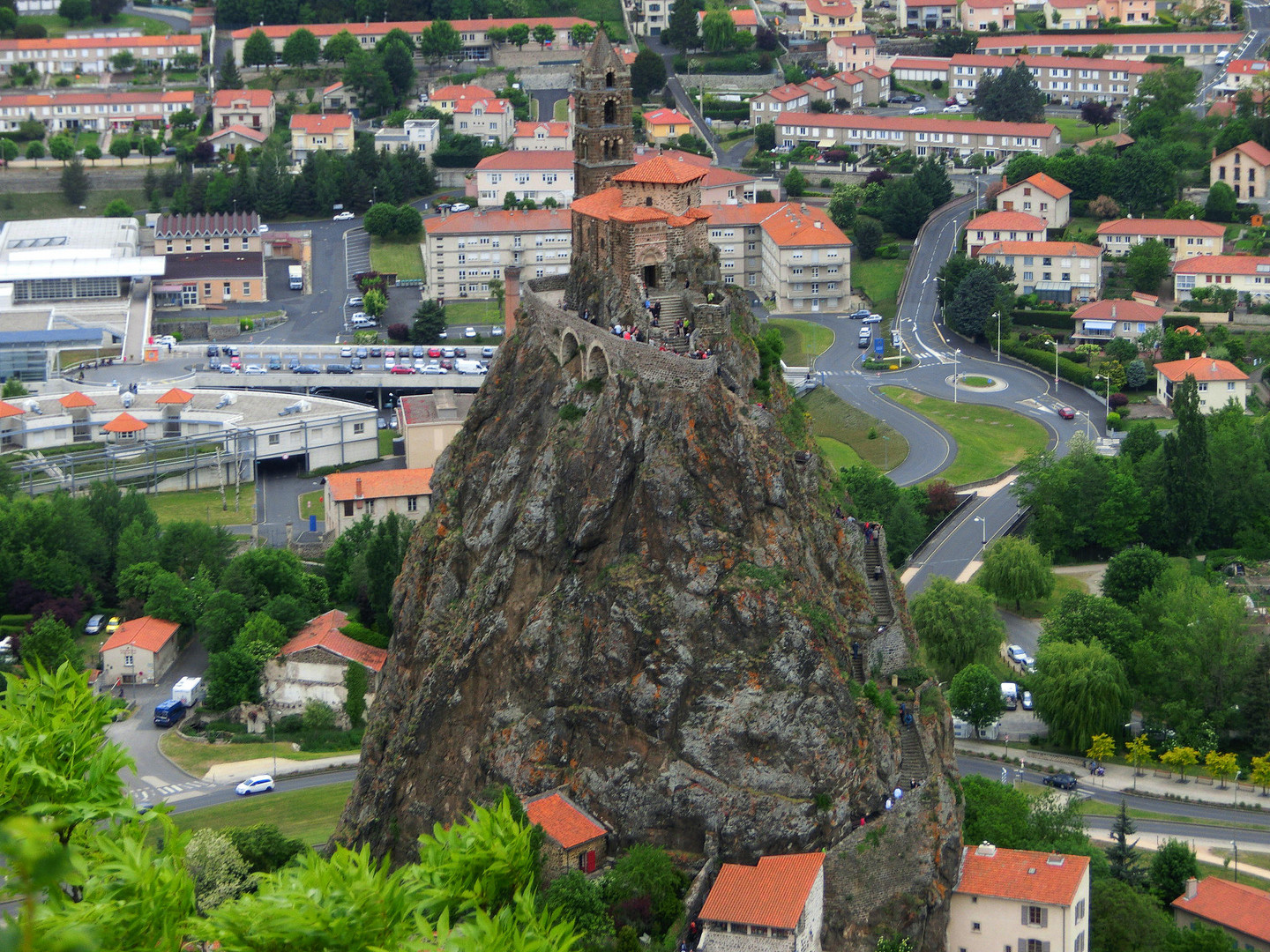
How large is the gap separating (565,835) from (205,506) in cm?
6620

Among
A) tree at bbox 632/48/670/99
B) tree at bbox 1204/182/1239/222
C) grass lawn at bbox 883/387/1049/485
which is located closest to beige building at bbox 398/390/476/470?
grass lawn at bbox 883/387/1049/485

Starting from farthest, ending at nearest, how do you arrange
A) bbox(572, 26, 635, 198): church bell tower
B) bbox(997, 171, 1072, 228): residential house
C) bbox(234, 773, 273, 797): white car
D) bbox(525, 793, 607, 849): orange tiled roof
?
bbox(997, 171, 1072, 228): residential house → bbox(234, 773, 273, 797): white car → bbox(572, 26, 635, 198): church bell tower → bbox(525, 793, 607, 849): orange tiled roof

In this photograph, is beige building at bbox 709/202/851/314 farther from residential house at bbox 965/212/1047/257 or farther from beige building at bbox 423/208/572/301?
beige building at bbox 423/208/572/301

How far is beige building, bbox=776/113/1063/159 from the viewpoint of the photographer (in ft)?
605

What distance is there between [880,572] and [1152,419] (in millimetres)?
57028

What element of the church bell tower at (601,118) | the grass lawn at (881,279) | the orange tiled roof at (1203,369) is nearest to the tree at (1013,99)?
the grass lawn at (881,279)

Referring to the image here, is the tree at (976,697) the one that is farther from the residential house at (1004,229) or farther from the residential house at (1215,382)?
the residential house at (1004,229)

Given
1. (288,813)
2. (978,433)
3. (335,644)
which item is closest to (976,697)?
(335,644)

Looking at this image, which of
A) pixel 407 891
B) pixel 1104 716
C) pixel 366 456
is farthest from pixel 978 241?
pixel 407 891

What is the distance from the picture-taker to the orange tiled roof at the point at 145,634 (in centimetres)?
10706

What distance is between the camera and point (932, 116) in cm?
19538

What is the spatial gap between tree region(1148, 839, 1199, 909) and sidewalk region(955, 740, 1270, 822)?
9.95 m

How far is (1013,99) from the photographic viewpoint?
629 ft

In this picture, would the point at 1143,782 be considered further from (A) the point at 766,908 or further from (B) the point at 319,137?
(B) the point at 319,137
